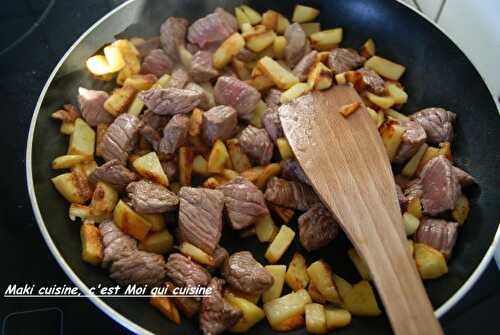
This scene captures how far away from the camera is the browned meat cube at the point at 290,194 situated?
1819mm

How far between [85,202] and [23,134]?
464 millimetres

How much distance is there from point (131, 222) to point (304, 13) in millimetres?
1275

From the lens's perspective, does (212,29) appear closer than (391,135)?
No

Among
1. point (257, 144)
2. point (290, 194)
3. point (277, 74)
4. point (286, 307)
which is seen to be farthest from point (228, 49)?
point (286, 307)

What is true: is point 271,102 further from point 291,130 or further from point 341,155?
point 341,155

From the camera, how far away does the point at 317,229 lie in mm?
1740

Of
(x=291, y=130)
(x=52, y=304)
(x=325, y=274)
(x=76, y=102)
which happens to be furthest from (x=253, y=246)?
(x=76, y=102)

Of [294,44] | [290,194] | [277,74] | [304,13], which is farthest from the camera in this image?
[304,13]

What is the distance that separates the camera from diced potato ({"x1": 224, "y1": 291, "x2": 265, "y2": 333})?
1.56 meters

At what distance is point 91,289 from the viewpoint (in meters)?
1.55

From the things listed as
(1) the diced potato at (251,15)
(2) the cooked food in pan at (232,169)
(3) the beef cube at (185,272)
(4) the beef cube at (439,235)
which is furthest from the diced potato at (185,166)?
(4) the beef cube at (439,235)

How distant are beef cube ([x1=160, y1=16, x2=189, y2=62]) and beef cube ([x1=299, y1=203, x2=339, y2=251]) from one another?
3.14ft

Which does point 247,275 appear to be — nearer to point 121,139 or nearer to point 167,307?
point 167,307

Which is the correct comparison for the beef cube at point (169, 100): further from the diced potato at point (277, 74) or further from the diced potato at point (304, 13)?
the diced potato at point (304, 13)
